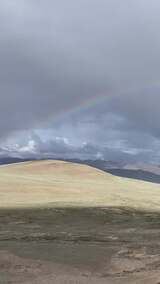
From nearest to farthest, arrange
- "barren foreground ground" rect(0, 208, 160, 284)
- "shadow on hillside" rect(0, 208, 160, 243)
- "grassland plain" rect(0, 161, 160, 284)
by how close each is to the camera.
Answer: "barren foreground ground" rect(0, 208, 160, 284), "grassland plain" rect(0, 161, 160, 284), "shadow on hillside" rect(0, 208, 160, 243)

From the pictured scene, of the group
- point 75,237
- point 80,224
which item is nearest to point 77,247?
point 75,237

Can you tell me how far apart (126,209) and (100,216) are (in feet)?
23.9

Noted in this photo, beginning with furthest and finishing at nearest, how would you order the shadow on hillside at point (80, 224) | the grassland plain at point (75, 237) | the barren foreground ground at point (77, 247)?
the shadow on hillside at point (80, 224)
the grassland plain at point (75, 237)
the barren foreground ground at point (77, 247)

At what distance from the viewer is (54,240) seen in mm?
→ 36125

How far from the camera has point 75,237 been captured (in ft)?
125

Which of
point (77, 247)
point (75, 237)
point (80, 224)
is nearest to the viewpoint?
point (77, 247)

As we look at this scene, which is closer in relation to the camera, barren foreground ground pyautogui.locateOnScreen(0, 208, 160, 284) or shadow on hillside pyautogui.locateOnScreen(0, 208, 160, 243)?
barren foreground ground pyautogui.locateOnScreen(0, 208, 160, 284)

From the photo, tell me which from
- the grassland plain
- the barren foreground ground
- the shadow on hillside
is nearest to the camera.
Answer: the barren foreground ground

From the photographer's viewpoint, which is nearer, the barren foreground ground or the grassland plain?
the barren foreground ground

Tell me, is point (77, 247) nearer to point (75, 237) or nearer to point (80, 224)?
point (75, 237)

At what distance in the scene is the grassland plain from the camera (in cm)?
2330

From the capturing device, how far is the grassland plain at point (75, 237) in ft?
76.4

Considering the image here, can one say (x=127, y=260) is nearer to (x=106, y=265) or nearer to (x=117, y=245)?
(x=106, y=265)

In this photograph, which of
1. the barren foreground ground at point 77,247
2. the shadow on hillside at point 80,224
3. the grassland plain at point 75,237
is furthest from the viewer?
the shadow on hillside at point 80,224
